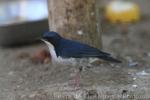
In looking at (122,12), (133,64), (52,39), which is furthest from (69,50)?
(122,12)

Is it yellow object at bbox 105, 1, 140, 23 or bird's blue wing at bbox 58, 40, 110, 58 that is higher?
bird's blue wing at bbox 58, 40, 110, 58

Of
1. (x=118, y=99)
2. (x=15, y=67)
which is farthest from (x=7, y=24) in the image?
(x=118, y=99)

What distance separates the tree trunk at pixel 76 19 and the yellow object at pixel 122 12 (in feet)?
8.73

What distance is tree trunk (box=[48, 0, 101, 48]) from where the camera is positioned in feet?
24.8

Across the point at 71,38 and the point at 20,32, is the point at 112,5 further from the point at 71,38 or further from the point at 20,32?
the point at 71,38

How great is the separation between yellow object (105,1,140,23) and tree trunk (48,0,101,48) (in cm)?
266

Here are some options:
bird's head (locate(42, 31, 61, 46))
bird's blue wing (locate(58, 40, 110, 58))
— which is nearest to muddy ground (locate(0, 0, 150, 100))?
bird's blue wing (locate(58, 40, 110, 58))

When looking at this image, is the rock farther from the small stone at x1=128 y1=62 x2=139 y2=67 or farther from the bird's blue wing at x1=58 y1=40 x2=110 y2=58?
the bird's blue wing at x1=58 y1=40 x2=110 y2=58

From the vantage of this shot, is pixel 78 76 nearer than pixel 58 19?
Yes

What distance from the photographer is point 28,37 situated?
9531mm

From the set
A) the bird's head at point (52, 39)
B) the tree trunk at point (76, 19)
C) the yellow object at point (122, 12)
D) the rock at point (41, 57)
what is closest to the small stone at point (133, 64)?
the tree trunk at point (76, 19)

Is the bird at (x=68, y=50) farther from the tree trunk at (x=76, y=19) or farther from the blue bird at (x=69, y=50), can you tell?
the tree trunk at (x=76, y=19)

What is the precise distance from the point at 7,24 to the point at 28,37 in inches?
15.6

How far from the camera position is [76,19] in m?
7.59
